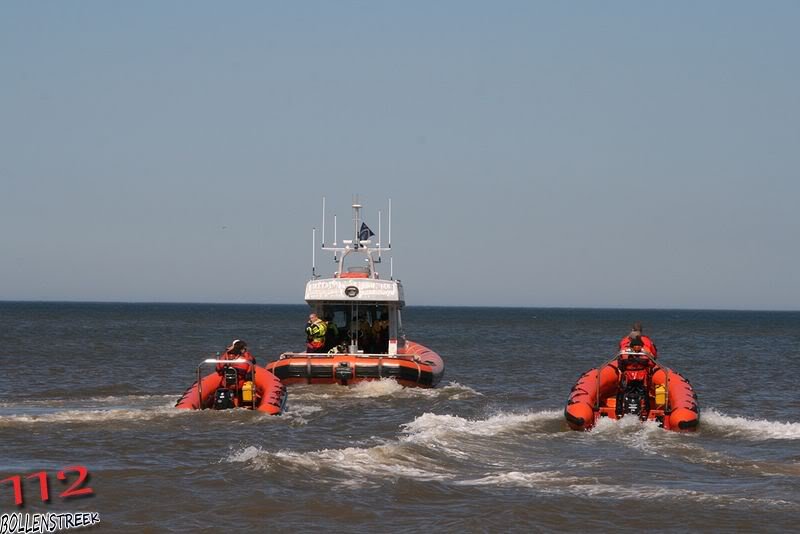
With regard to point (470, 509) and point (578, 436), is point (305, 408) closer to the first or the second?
point (578, 436)

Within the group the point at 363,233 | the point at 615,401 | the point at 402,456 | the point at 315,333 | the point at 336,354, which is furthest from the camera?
the point at 363,233

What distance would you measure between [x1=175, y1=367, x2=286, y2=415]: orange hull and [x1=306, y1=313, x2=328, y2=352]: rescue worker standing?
152 inches

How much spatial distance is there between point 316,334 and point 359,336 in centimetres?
169

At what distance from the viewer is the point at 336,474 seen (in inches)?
490

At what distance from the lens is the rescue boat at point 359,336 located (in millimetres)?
21781

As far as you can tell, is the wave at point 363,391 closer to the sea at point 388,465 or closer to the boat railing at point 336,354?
the sea at point 388,465

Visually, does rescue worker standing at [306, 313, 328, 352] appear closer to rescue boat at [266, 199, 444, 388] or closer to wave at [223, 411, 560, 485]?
rescue boat at [266, 199, 444, 388]

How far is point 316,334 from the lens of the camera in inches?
893

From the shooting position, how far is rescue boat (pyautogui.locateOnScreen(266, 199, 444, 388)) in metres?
21.8

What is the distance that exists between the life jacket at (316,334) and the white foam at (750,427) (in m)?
7.98

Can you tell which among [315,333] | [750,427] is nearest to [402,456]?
[750,427]

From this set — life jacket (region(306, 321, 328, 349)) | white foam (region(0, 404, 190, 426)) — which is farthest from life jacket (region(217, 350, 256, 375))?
life jacket (region(306, 321, 328, 349))

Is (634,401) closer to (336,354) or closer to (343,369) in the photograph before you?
(343,369)

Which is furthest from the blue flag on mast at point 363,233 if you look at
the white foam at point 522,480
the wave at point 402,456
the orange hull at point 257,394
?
the white foam at point 522,480
